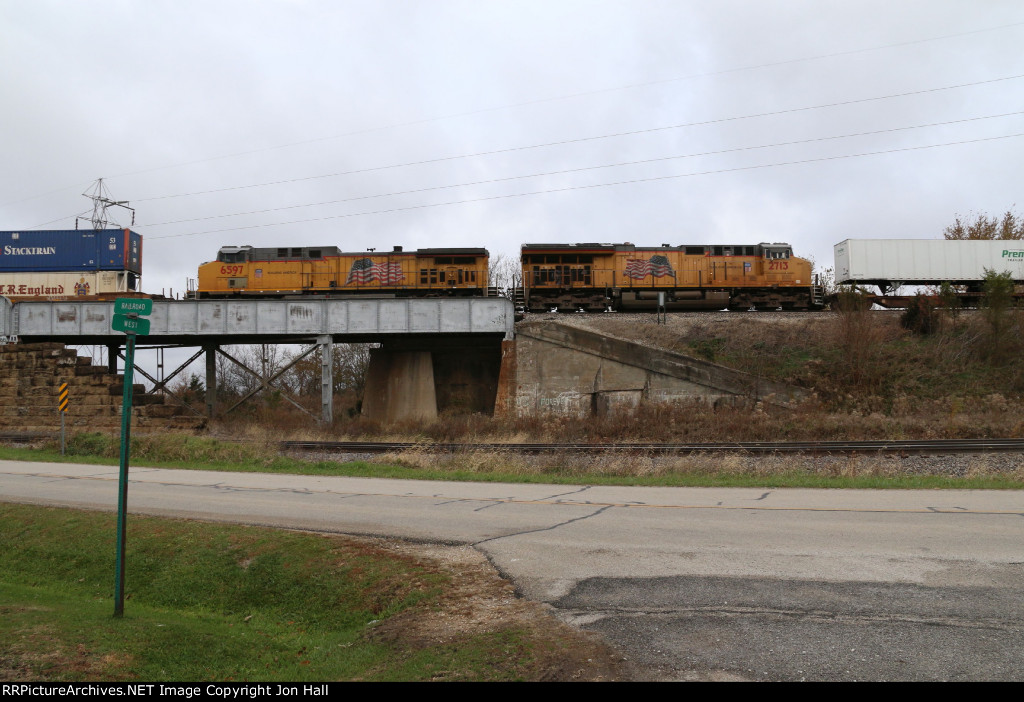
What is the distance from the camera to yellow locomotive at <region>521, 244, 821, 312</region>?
3378 cm

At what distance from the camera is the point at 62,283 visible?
3722 centimetres

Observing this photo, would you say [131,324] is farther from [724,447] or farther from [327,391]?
[327,391]

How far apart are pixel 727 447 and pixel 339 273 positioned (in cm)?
2161

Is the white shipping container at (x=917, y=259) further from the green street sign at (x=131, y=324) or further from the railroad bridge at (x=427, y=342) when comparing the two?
the green street sign at (x=131, y=324)

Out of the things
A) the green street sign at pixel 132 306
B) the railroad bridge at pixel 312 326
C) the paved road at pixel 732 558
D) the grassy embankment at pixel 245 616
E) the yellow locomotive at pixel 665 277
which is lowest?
the grassy embankment at pixel 245 616

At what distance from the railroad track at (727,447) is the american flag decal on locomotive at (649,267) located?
45.1ft

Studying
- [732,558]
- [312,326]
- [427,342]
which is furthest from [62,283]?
[732,558]

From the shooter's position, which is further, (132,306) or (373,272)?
(373,272)

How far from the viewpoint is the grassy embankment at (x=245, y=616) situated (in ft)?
18.3

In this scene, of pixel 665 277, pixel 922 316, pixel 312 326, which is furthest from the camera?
pixel 665 277

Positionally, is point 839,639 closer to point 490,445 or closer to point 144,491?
point 144,491

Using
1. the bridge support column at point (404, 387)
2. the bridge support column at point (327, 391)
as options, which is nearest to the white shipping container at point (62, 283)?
the bridge support column at point (327, 391)

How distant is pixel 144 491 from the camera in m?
14.6
